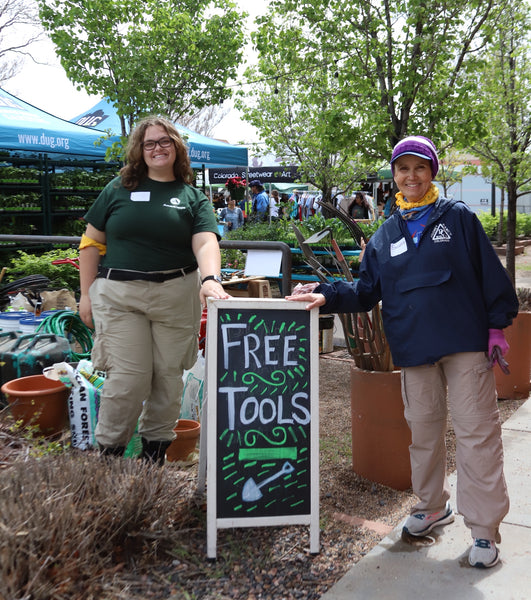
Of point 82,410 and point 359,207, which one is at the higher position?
point 359,207

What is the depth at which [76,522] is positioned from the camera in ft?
7.70

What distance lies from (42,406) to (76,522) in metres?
1.69

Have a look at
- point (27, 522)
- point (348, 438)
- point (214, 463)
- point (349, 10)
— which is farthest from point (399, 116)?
point (27, 522)

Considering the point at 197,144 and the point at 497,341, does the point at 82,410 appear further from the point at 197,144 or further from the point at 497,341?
the point at 197,144

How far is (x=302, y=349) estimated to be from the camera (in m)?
3.02

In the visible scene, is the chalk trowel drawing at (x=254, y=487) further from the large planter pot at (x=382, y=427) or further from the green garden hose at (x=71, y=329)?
the green garden hose at (x=71, y=329)

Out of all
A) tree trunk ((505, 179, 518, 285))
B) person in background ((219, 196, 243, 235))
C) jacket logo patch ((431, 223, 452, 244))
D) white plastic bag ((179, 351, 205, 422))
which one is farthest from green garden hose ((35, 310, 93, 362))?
person in background ((219, 196, 243, 235))

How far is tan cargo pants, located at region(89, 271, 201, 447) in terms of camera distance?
3258 mm

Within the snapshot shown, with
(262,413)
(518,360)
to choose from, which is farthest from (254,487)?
(518,360)

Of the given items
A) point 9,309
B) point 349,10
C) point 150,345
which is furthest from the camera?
point 349,10

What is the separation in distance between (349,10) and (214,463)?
498 cm

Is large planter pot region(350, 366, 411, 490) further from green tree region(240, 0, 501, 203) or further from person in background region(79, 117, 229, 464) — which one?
green tree region(240, 0, 501, 203)

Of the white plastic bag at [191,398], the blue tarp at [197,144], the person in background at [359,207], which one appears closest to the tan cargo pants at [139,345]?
the white plastic bag at [191,398]

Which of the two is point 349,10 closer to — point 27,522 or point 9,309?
point 9,309
